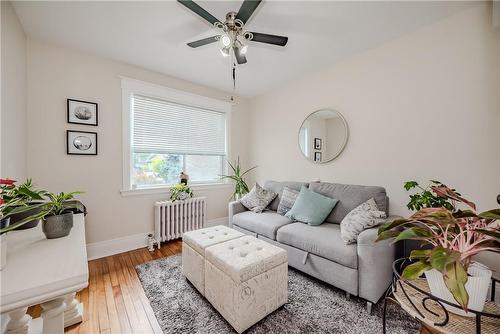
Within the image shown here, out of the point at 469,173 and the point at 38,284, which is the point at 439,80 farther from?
the point at 38,284

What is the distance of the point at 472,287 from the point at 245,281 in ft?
3.63

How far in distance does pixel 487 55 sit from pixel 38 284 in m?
3.25

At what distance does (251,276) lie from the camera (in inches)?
55.1

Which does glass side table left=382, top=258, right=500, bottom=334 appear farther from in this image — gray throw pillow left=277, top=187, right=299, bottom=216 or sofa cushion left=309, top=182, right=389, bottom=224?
gray throw pillow left=277, top=187, right=299, bottom=216

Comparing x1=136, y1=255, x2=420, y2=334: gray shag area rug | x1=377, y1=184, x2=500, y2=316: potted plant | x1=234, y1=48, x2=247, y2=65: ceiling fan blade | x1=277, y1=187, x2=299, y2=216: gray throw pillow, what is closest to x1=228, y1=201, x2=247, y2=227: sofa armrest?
x1=277, y1=187, x2=299, y2=216: gray throw pillow

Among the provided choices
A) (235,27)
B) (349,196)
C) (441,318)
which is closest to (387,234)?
(441,318)

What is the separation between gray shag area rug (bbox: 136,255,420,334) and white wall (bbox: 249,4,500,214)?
47.7 inches

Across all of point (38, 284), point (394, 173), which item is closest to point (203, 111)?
point (394, 173)

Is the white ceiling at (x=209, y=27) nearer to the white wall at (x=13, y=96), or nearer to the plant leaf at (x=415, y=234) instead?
the white wall at (x=13, y=96)

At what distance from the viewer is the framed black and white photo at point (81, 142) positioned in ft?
7.77

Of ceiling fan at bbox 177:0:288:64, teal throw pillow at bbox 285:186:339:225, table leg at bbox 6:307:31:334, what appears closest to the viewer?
table leg at bbox 6:307:31:334

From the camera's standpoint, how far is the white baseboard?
2.50 metres

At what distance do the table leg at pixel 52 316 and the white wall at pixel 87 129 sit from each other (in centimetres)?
208

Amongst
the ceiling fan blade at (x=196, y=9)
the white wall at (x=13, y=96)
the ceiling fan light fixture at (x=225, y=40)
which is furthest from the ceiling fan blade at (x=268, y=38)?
the white wall at (x=13, y=96)
